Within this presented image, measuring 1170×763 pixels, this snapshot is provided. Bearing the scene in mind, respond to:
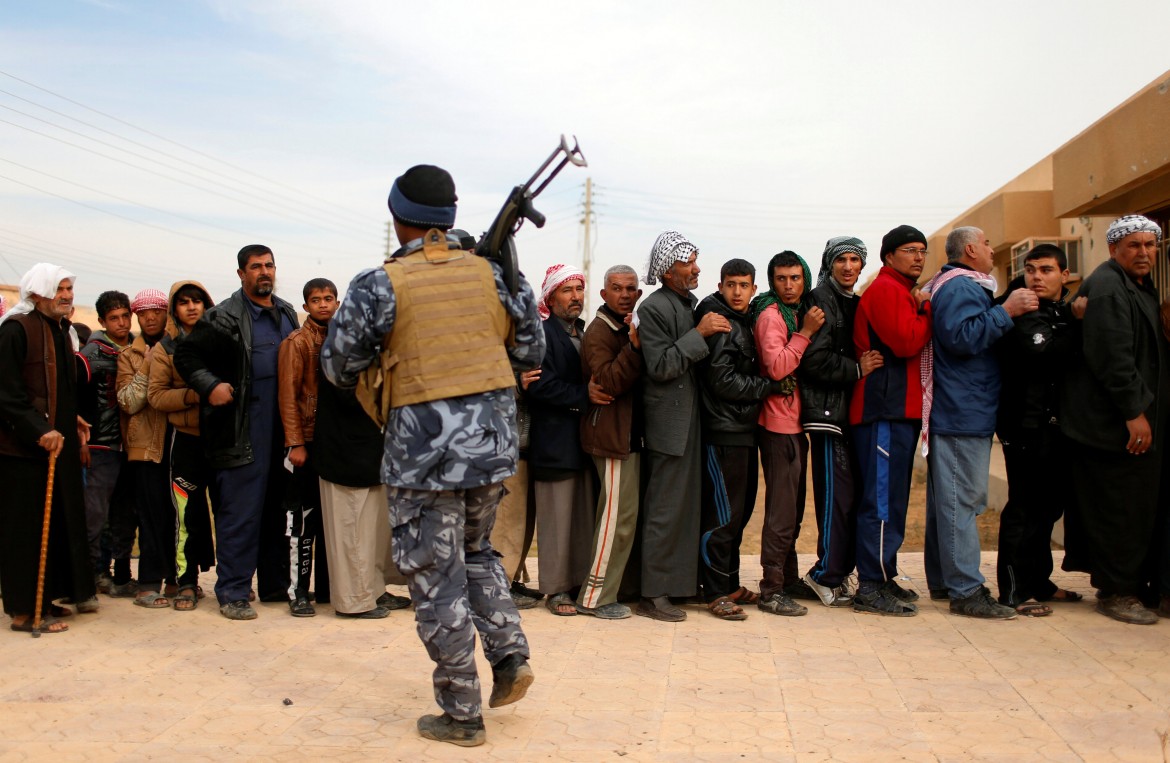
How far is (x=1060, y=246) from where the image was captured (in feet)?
43.1

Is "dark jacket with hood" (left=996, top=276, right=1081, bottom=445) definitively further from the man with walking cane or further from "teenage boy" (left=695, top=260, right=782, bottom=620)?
the man with walking cane

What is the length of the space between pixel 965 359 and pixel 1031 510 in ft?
3.29

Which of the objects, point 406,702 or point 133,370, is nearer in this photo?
point 406,702

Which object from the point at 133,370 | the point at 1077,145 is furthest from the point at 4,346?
the point at 1077,145

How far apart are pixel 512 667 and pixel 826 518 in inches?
108

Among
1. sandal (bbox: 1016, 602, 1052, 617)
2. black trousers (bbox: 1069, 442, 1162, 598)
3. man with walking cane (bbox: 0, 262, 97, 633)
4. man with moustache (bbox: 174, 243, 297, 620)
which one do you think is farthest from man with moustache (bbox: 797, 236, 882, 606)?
man with walking cane (bbox: 0, 262, 97, 633)

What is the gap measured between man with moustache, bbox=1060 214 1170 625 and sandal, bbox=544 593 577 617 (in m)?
2.93

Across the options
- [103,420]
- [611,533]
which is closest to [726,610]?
[611,533]

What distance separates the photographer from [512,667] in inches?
157

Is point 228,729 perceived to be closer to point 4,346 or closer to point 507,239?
point 507,239

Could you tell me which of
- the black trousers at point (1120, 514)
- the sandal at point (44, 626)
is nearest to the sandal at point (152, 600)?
the sandal at point (44, 626)

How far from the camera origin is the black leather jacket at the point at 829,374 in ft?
19.6

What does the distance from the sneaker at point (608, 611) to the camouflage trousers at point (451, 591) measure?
201 centimetres

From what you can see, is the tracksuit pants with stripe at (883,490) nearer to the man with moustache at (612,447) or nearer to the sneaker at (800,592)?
the sneaker at (800,592)
